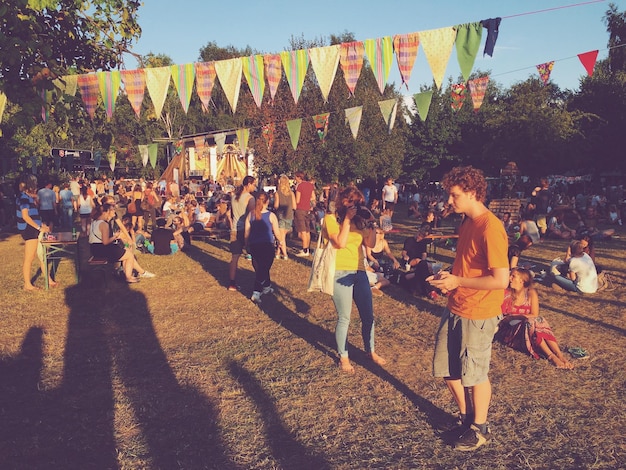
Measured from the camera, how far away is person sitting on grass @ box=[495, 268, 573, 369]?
4.86 meters

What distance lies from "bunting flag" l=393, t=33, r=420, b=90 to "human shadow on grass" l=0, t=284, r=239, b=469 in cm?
597

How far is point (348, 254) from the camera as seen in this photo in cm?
442

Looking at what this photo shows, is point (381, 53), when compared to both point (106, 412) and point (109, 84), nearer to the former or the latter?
point (109, 84)

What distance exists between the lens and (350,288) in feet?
14.7

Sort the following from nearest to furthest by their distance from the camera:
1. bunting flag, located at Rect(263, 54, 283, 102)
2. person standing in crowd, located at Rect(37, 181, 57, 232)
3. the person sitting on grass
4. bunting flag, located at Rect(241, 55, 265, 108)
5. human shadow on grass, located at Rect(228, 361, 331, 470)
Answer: human shadow on grass, located at Rect(228, 361, 331, 470) → the person sitting on grass → bunting flag, located at Rect(263, 54, 283, 102) → bunting flag, located at Rect(241, 55, 265, 108) → person standing in crowd, located at Rect(37, 181, 57, 232)

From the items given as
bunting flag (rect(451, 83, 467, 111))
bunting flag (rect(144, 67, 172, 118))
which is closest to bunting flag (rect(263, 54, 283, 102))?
bunting flag (rect(144, 67, 172, 118))

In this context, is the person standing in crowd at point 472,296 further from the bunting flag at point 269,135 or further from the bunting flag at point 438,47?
the bunting flag at point 269,135

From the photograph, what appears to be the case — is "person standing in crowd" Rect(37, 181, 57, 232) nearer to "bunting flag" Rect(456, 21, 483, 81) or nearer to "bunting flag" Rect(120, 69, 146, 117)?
"bunting flag" Rect(120, 69, 146, 117)

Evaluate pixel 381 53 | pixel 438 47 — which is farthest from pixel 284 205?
pixel 438 47

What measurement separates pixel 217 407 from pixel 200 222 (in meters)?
10.7

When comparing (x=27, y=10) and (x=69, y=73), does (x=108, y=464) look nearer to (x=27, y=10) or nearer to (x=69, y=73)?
(x=27, y=10)

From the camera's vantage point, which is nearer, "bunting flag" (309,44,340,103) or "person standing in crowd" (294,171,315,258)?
"bunting flag" (309,44,340,103)

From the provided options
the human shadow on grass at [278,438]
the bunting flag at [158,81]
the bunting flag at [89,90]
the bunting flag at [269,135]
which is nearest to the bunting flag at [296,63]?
the bunting flag at [158,81]

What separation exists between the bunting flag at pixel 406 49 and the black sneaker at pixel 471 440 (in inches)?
261
